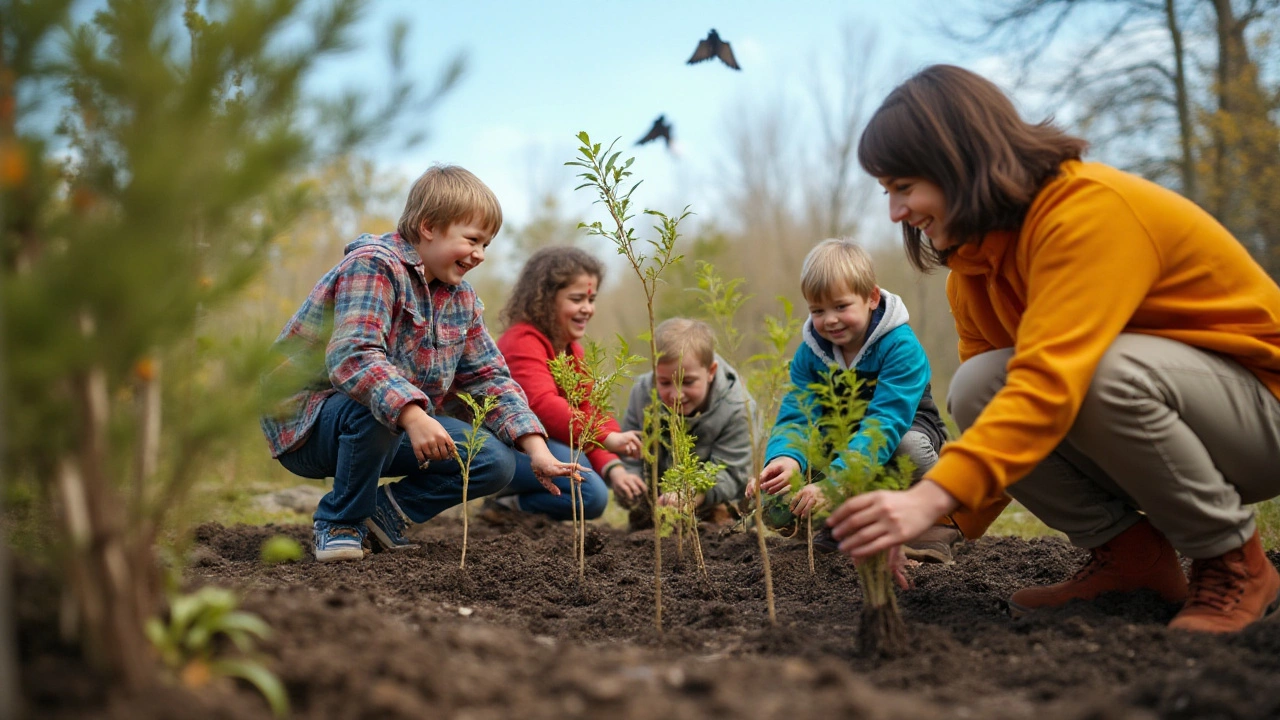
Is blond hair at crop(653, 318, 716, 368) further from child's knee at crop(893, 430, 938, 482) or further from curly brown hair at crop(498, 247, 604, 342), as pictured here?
child's knee at crop(893, 430, 938, 482)

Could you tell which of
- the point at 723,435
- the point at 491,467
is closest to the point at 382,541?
the point at 491,467

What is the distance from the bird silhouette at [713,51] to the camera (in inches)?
160

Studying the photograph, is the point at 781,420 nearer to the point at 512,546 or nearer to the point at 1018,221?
the point at 512,546

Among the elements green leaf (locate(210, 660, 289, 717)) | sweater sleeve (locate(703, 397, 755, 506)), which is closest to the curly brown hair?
sweater sleeve (locate(703, 397, 755, 506))

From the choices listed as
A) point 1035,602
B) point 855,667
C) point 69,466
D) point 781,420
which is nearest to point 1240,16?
point 781,420

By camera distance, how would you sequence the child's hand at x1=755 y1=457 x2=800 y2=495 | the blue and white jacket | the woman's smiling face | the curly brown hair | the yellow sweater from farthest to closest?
the curly brown hair < the blue and white jacket < the child's hand at x1=755 y1=457 x2=800 y2=495 < the woman's smiling face < the yellow sweater

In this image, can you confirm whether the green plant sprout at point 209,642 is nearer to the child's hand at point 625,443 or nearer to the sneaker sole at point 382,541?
the sneaker sole at point 382,541

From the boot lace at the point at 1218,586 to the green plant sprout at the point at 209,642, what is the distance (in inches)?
92.0

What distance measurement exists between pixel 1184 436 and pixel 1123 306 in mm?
459

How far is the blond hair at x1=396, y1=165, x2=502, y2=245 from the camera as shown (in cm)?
374

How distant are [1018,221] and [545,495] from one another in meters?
3.58

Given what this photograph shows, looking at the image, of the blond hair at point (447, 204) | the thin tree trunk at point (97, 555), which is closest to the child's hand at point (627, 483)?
the blond hair at point (447, 204)

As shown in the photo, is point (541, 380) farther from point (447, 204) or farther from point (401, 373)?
point (447, 204)

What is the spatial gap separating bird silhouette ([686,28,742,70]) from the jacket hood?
126 cm
